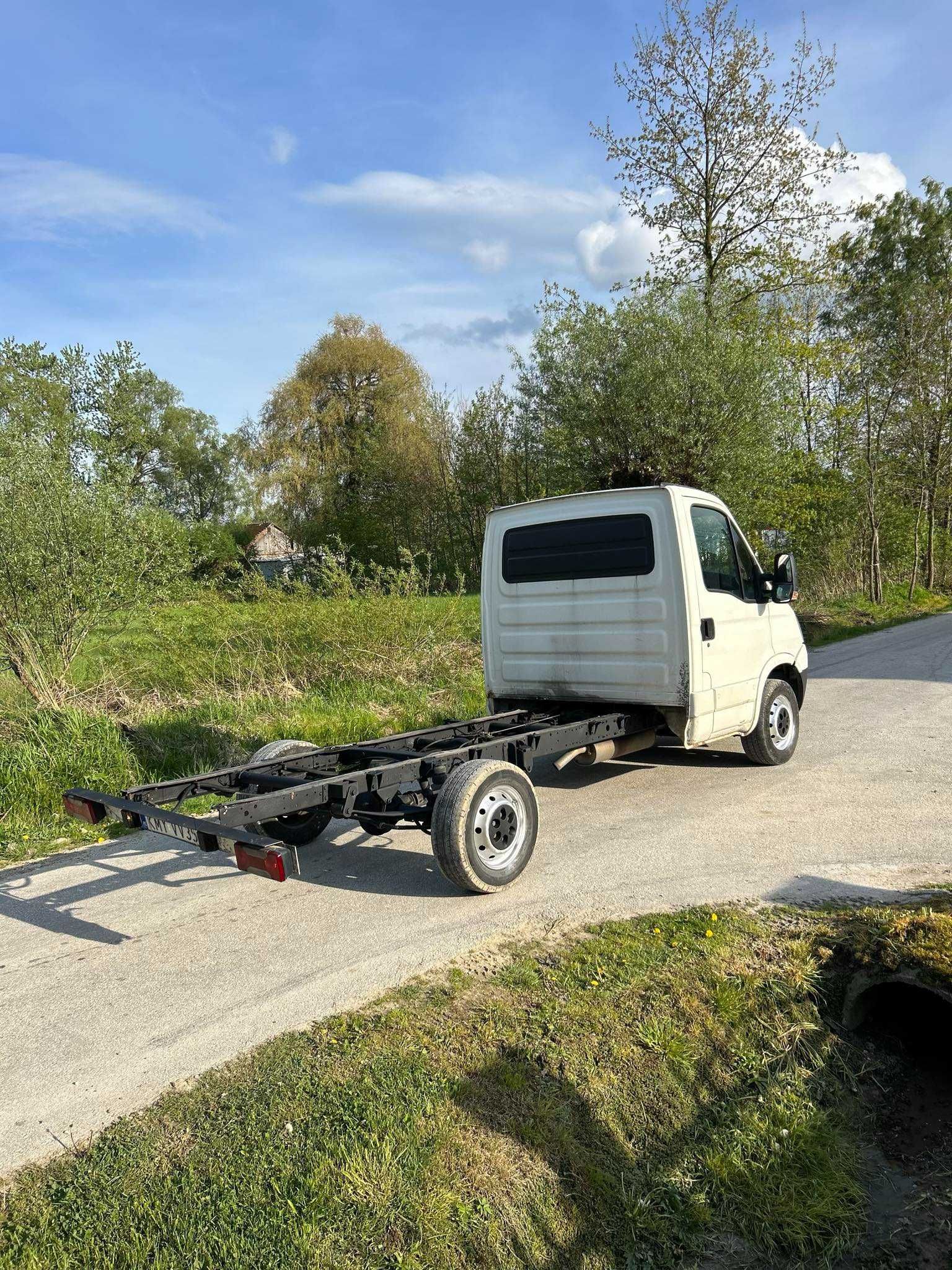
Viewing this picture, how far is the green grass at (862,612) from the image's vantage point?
17.2m

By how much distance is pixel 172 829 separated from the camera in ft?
13.9

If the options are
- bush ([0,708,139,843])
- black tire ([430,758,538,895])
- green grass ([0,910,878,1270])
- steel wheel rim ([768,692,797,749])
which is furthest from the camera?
steel wheel rim ([768,692,797,749])

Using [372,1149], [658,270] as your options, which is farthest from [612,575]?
[658,270]

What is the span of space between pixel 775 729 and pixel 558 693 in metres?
1.98

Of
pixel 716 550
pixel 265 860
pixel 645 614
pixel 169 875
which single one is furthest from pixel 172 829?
pixel 716 550

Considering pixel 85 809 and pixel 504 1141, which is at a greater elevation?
pixel 85 809

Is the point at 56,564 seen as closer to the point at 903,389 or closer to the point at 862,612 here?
the point at 862,612

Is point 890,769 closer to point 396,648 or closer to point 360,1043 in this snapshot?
point 360,1043

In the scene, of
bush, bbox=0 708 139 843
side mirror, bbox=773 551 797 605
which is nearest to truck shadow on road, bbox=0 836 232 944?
bush, bbox=0 708 139 843

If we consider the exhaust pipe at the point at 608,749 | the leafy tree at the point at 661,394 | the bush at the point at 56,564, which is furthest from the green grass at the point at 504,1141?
the leafy tree at the point at 661,394

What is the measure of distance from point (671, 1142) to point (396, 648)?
27.8 ft

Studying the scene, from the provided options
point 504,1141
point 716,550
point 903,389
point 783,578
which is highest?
point 903,389

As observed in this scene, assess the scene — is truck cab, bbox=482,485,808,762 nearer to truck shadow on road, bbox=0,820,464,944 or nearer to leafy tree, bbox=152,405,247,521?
truck shadow on road, bbox=0,820,464,944

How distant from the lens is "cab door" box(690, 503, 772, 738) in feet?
20.8
